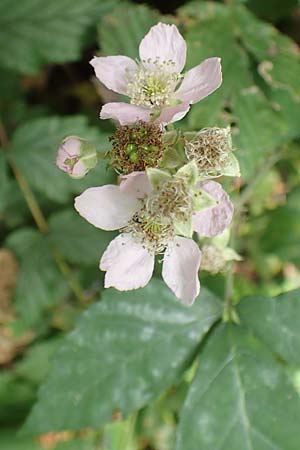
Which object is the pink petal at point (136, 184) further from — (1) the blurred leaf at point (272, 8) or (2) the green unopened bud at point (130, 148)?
(1) the blurred leaf at point (272, 8)

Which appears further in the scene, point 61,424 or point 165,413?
point 165,413

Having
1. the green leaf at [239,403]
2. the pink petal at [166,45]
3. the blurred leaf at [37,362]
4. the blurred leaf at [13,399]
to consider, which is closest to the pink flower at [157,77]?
the pink petal at [166,45]

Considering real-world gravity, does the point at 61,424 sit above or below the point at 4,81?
below

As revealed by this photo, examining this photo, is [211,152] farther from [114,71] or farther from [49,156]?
[49,156]

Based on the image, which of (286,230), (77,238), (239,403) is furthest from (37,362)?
(239,403)

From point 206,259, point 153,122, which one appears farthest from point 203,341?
point 153,122

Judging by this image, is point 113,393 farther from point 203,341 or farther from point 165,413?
point 165,413

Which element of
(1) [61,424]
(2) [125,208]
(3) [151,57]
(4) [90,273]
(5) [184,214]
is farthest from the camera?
(4) [90,273]
